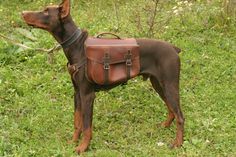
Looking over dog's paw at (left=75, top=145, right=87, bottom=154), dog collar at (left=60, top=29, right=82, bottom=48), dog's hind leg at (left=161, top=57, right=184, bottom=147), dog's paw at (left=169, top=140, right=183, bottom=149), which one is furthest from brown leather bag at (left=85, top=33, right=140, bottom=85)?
dog's paw at (left=169, top=140, right=183, bottom=149)

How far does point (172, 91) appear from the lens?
5516 millimetres

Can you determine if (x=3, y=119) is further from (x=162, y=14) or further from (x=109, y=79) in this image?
(x=162, y=14)

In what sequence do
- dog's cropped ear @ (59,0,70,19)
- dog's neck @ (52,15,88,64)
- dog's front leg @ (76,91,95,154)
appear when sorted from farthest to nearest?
dog's front leg @ (76,91,95,154), dog's neck @ (52,15,88,64), dog's cropped ear @ (59,0,70,19)

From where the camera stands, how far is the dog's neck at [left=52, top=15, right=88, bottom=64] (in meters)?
5.20

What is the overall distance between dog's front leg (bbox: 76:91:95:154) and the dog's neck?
41cm

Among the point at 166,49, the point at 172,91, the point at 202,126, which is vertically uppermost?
the point at 166,49

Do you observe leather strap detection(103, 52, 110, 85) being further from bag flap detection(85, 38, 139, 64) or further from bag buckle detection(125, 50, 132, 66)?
bag buckle detection(125, 50, 132, 66)

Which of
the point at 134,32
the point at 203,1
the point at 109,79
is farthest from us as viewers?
the point at 203,1

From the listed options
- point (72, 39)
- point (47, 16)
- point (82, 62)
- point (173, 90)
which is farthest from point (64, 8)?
point (173, 90)

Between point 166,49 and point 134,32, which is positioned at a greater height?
point 166,49

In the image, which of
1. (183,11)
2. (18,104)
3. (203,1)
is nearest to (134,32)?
(183,11)

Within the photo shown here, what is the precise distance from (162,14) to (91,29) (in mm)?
1591

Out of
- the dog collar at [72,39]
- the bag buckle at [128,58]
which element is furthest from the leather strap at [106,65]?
the dog collar at [72,39]

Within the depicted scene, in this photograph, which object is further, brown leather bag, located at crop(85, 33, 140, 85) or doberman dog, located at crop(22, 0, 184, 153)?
brown leather bag, located at crop(85, 33, 140, 85)
